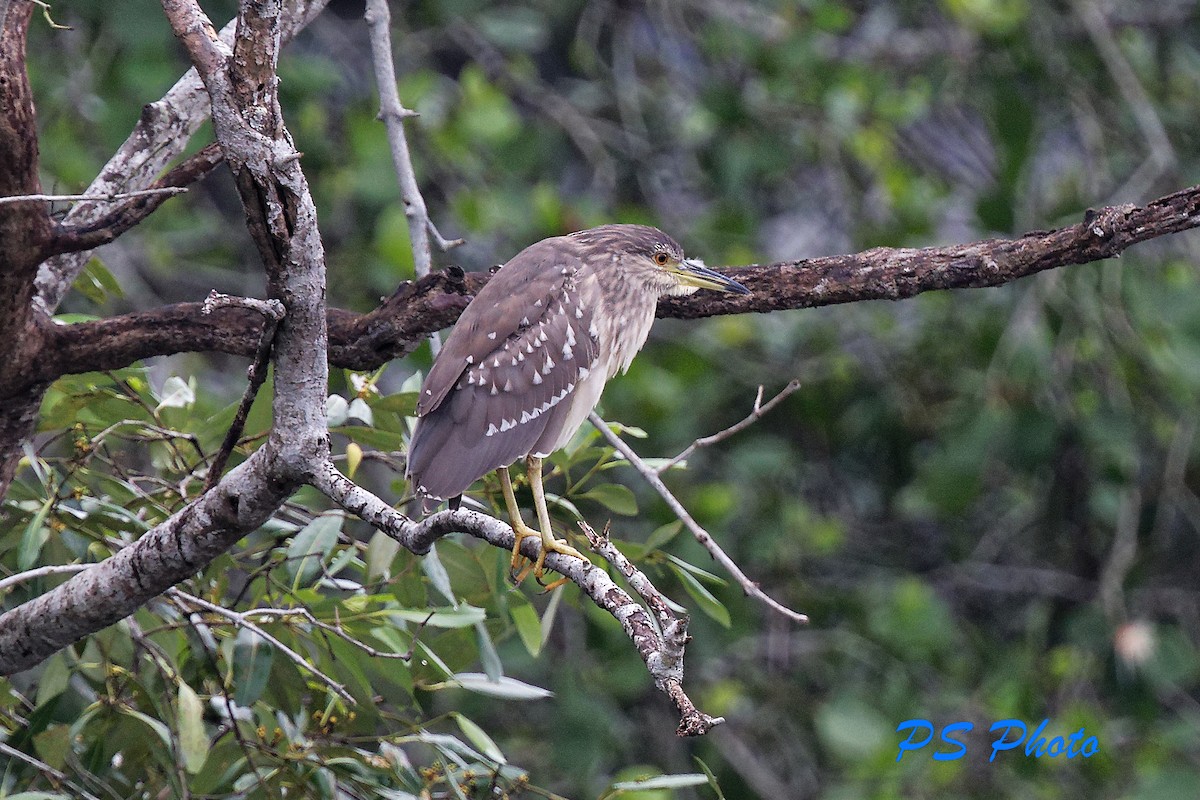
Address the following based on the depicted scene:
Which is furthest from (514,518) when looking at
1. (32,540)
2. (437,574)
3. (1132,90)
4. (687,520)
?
(1132,90)

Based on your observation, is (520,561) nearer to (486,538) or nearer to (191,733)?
(486,538)

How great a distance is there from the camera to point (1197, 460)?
200 inches

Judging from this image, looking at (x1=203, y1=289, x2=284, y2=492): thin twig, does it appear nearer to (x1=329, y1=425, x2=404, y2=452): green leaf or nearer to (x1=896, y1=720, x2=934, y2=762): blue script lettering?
(x1=329, y1=425, x2=404, y2=452): green leaf

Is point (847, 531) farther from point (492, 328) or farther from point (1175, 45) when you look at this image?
point (492, 328)

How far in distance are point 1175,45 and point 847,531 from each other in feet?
7.93

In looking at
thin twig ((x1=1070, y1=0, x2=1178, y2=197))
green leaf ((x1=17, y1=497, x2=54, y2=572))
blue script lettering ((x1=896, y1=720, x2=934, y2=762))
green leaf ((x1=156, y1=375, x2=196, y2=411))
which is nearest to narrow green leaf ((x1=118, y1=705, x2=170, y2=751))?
green leaf ((x1=17, y1=497, x2=54, y2=572))

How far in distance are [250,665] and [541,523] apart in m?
0.62

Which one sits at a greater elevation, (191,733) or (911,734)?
(911,734)

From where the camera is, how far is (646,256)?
125 inches

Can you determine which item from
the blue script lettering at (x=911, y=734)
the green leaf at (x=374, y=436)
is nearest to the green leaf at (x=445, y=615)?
the green leaf at (x=374, y=436)

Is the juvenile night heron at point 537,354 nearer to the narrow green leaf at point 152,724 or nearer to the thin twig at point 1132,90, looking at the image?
the narrow green leaf at point 152,724

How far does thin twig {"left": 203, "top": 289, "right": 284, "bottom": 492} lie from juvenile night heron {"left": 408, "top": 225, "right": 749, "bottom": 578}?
16.8 inches

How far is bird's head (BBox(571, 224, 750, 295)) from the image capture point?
122 inches

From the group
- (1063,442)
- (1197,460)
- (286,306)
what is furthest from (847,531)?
(286,306)
